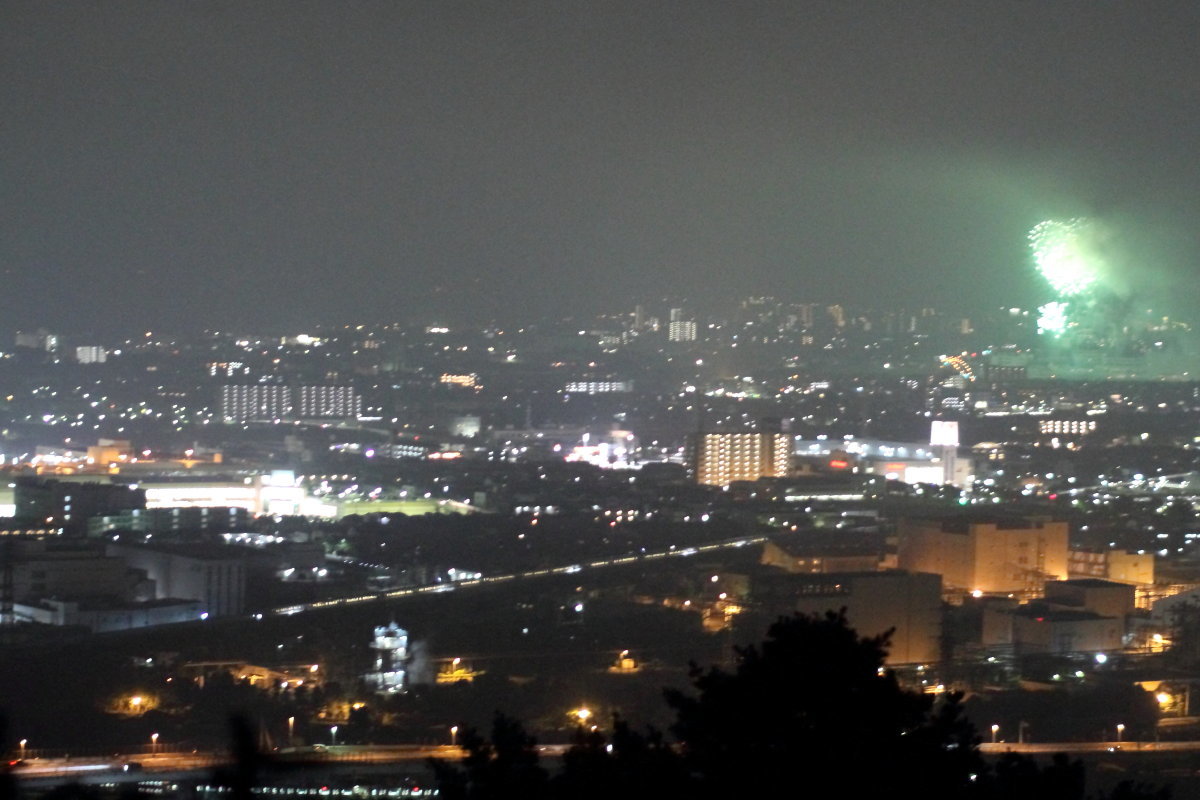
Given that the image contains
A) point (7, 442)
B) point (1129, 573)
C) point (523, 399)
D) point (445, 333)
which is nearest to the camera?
point (1129, 573)

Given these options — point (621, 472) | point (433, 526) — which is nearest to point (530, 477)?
point (621, 472)

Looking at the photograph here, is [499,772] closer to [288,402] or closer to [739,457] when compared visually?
[739,457]

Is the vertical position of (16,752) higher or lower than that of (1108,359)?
lower

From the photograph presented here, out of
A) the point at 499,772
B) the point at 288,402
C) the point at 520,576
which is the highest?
the point at 288,402

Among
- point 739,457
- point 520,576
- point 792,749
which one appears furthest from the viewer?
point 739,457

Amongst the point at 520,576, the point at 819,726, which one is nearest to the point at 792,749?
the point at 819,726

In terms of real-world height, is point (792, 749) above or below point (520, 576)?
above

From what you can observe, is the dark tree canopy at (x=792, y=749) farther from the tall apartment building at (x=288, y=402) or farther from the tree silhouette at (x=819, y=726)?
the tall apartment building at (x=288, y=402)

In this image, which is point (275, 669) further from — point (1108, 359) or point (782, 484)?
point (1108, 359)

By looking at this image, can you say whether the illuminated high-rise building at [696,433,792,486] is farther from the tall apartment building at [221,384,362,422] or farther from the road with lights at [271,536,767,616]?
the tall apartment building at [221,384,362,422]
